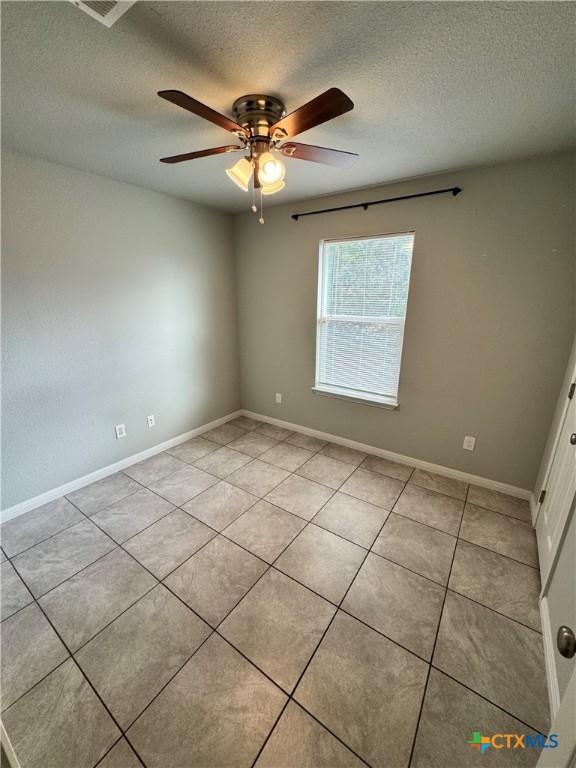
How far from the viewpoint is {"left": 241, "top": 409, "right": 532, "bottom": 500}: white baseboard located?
2297mm

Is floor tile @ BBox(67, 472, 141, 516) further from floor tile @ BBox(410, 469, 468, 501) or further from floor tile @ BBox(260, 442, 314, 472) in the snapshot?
floor tile @ BBox(410, 469, 468, 501)

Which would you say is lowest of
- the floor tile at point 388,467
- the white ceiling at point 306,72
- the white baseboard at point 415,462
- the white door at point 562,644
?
the floor tile at point 388,467

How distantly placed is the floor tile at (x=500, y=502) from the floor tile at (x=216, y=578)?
5.55 feet

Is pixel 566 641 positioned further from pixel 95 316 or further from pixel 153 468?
pixel 95 316

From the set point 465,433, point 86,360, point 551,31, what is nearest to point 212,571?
point 86,360

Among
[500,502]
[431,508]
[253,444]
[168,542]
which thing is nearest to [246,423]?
[253,444]

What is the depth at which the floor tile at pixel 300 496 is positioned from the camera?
216 cm

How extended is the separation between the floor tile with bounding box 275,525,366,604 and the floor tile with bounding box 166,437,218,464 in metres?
1.41

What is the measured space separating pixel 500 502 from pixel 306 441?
5.66 feet

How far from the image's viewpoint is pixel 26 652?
128 cm

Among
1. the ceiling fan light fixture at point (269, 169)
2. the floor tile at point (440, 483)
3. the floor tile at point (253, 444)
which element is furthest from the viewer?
the floor tile at point (253, 444)

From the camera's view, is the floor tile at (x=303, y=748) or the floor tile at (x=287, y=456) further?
the floor tile at (x=287, y=456)

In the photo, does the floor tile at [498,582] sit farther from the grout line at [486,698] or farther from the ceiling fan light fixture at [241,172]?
the ceiling fan light fixture at [241,172]

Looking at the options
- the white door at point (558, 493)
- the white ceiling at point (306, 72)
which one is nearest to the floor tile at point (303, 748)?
the white door at point (558, 493)
